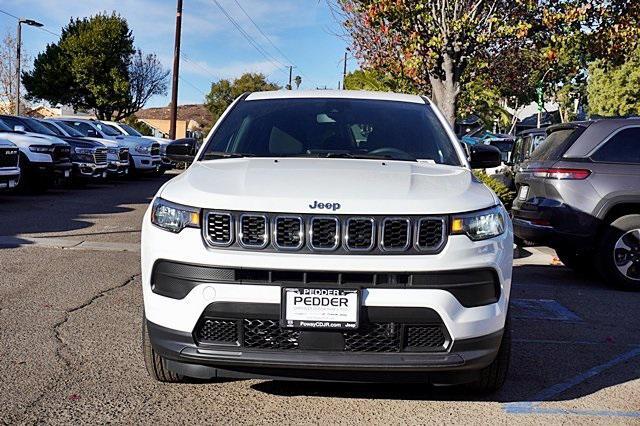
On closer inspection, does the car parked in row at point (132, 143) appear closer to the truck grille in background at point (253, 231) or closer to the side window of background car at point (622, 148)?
the side window of background car at point (622, 148)

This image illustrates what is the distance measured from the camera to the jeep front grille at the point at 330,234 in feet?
11.1

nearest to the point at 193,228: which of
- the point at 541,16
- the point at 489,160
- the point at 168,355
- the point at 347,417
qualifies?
the point at 168,355

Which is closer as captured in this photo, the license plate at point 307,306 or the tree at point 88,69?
the license plate at point 307,306

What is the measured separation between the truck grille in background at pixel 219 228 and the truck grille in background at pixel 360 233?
565 millimetres

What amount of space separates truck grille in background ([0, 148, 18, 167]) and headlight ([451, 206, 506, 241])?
38.2 ft

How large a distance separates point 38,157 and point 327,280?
518 inches

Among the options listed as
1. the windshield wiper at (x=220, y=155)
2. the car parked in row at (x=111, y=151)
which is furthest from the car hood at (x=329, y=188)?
the car parked in row at (x=111, y=151)

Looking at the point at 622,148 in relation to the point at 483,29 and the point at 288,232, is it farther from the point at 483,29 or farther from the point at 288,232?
the point at 483,29

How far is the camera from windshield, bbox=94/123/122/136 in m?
21.9

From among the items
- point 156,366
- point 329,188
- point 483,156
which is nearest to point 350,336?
point 329,188

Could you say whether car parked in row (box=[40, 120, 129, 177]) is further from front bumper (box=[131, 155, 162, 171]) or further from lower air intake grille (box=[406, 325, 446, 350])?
lower air intake grille (box=[406, 325, 446, 350])

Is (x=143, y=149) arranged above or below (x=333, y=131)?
below

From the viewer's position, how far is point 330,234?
11.1 ft

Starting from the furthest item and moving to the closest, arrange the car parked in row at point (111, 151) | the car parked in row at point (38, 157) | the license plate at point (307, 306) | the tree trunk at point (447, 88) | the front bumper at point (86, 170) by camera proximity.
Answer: the car parked in row at point (111, 151)
the front bumper at point (86, 170)
the car parked in row at point (38, 157)
the tree trunk at point (447, 88)
the license plate at point (307, 306)
